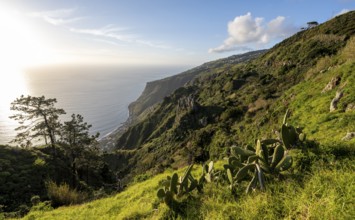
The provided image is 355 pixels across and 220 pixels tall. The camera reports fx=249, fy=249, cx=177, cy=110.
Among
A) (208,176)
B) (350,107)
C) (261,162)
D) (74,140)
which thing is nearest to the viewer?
(261,162)

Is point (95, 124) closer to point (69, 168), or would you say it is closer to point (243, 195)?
point (69, 168)

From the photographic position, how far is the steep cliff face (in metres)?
14.5

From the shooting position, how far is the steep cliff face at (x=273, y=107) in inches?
572

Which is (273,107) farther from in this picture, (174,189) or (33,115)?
(33,115)

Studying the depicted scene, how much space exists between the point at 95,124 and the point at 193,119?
105m

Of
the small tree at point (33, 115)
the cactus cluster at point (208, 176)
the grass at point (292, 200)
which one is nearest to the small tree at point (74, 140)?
the small tree at point (33, 115)

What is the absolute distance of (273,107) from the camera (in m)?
30.0

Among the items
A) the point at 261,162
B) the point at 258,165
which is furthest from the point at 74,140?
the point at 258,165

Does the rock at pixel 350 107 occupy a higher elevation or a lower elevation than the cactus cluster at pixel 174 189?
higher

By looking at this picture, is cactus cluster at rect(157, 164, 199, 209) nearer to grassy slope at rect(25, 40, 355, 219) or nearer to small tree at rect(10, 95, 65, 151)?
grassy slope at rect(25, 40, 355, 219)

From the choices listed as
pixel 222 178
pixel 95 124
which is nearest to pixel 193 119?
pixel 222 178

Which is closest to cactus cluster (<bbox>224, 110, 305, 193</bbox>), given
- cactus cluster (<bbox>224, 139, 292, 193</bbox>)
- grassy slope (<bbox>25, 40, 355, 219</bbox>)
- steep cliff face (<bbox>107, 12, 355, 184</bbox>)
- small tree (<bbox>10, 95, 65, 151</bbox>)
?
cactus cluster (<bbox>224, 139, 292, 193</bbox>)

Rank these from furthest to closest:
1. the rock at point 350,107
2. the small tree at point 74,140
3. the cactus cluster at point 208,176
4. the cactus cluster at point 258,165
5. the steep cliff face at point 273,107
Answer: the small tree at point 74,140 < the steep cliff face at point 273,107 < the rock at point 350,107 < the cactus cluster at point 208,176 < the cactus cluster at point 258,165

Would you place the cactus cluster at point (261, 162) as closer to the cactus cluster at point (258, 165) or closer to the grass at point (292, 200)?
the cactus cluster at point (258, 165)
